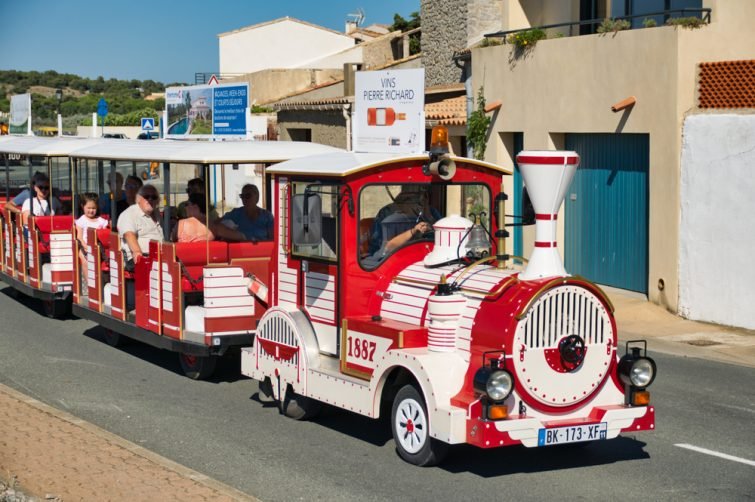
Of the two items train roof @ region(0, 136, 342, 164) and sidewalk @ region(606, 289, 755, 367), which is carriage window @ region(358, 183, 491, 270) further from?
sidewalk @ region(606, 289, 755, 367)

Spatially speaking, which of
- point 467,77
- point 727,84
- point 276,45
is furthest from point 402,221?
point 276,45

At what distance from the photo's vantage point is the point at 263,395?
35.2ft

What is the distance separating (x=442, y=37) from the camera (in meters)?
26.7

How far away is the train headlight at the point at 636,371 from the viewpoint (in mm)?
8438

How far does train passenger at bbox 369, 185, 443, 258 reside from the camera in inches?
374

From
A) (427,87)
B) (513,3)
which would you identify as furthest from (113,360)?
(427,87)

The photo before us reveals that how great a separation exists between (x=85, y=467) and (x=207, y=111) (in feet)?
23.6

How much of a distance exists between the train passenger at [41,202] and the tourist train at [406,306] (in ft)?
15.3

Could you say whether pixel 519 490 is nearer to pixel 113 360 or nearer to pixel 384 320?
pixel 384 320

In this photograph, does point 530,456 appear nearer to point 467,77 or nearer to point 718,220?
point 718,220

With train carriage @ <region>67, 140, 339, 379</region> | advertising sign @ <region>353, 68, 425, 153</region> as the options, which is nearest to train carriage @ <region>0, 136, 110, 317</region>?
train carriage @ <region>67, 140, 339, 379</region>

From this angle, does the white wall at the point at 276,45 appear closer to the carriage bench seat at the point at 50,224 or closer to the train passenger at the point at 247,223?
the carriage bench seat at the point at 50,224

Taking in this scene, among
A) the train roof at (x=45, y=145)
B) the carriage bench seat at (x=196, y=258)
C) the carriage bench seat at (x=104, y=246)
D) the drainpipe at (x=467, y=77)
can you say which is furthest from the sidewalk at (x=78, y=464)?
the drainpipe at (x=467, y=77)

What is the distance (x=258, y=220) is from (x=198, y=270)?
38.2 inches
